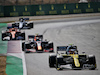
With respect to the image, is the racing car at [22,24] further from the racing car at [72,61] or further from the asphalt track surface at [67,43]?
the racing car at [72,61]

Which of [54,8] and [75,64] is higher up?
[54,8]

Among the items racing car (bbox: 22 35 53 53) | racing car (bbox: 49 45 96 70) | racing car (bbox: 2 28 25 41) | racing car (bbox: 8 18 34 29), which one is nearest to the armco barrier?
racing car (bbox: 8 18 34 29)

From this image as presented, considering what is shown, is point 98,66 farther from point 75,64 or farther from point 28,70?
point 28,70

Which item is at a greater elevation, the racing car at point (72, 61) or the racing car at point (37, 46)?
the racing car at point (37, 46)

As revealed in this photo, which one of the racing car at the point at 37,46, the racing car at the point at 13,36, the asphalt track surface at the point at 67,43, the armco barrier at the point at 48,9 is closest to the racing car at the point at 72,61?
the asphalt track surface at the point at 67,43

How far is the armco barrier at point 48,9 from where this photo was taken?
36.5 metres

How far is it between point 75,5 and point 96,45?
19537 millimetres

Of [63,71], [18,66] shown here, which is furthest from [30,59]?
[63,71]

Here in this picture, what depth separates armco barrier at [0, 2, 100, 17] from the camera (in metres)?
36.5

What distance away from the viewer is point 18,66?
1386 centimetres

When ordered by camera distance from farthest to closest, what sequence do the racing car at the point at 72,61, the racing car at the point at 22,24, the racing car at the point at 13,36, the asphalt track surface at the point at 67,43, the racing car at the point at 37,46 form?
the racing car at the point at 22,24
the racing car at the point at 13,36
the racing car at the point at 37,46
the asphalt track surface at the point at 67,43
the racing car at the point at 72,61

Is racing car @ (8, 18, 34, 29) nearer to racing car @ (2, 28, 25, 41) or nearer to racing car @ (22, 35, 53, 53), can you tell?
racing car @ (2, 28, 25, 41)

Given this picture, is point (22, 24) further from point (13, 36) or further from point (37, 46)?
point (37, 46)

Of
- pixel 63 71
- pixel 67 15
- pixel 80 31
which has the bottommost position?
pixel 63 71
